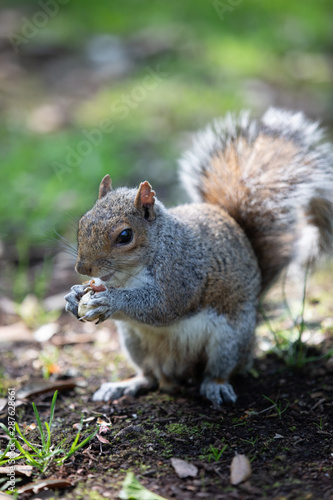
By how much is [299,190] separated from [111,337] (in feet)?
3.79

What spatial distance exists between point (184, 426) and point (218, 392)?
280 millimetres

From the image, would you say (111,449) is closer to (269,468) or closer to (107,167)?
(269,468)

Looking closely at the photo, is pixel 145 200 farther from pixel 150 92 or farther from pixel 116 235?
pixel 150 92

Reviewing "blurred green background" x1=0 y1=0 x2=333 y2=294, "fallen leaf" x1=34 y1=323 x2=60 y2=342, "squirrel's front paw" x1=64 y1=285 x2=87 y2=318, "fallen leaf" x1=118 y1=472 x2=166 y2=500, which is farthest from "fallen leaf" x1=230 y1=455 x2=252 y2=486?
"blurred green background" x1=0 y1=0 x2=333 y2=294

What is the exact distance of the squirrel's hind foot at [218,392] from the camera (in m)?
2.07

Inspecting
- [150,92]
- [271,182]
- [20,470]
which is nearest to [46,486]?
[20,470]

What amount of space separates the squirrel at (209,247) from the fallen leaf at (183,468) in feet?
1.55

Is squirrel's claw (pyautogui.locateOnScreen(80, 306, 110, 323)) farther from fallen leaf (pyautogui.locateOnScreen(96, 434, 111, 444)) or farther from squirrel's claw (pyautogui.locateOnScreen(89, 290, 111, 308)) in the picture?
fallen leaf (pyautogui.locateOnScreen(96, 434, 111, 444))

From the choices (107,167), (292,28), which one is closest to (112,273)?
(107,167)

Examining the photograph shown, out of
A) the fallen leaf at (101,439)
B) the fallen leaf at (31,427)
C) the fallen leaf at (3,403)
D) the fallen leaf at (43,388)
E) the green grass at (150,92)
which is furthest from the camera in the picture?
the green grass at (150,92)

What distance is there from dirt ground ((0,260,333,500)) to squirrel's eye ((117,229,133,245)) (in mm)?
595

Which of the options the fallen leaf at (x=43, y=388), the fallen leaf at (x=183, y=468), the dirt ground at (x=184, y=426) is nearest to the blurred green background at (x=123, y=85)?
the dirt ground at (x=184, y=426)

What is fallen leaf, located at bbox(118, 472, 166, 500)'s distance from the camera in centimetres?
140

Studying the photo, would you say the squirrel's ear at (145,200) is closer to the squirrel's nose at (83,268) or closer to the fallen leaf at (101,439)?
the squirrel's nose at (83,268)
